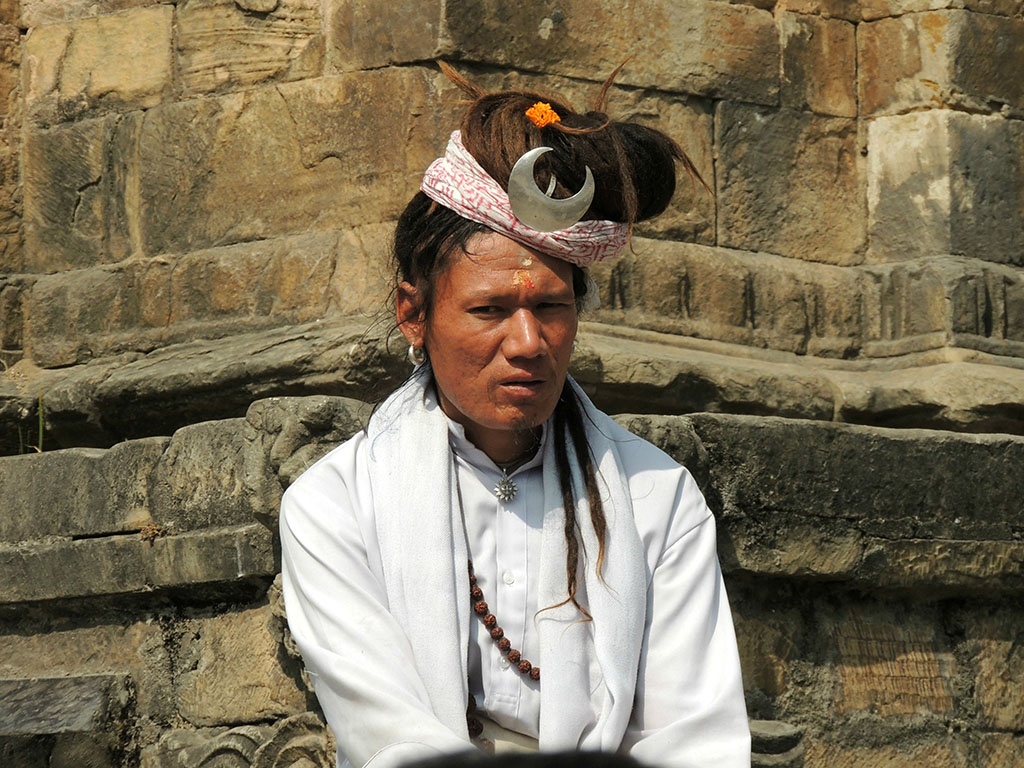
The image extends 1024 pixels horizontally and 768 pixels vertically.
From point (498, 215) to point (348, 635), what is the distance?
2.66 ft

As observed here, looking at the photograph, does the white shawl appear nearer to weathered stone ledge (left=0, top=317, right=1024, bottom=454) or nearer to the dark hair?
the dark hair

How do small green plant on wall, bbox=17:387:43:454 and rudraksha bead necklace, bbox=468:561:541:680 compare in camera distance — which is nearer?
rudraksha bead necklace, bbox=468:561:541:680

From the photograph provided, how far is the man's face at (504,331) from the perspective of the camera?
3301 mm

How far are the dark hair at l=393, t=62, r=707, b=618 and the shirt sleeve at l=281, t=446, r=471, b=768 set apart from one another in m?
0.36

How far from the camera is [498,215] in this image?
3283 millimetres

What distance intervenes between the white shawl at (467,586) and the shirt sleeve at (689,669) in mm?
53

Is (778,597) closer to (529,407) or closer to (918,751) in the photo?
(918,751)

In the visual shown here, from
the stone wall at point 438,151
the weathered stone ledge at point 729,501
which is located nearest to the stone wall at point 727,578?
the weathered stone ledge at point 729,501

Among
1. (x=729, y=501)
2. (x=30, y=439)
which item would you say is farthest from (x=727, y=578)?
(x=30, y=439)

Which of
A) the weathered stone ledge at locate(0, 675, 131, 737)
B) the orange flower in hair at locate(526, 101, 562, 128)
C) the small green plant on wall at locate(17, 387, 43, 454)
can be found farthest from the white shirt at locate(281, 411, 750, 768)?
the small green plant on wall at locate(17, 387, 43, 454)

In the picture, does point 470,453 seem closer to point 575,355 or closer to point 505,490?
point 505,490

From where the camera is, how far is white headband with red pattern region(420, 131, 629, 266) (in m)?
3.28

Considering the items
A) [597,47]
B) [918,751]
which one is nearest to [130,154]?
[597,47]

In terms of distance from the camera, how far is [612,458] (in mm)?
3402
